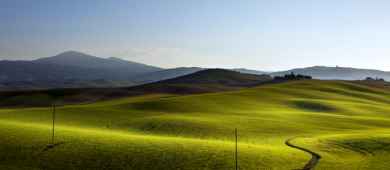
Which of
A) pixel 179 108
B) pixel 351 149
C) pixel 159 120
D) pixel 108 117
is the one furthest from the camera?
pixel 179 108

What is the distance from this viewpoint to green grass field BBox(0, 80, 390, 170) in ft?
114

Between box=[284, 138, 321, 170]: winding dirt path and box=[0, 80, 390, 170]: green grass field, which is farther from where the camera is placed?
box=[0, 80, 390, 170]: green grass field

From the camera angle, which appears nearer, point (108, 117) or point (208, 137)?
point (208, 137)

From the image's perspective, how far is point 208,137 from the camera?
49.6 m

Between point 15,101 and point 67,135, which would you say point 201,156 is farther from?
point 15,101

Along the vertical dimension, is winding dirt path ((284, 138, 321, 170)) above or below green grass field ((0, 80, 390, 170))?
below

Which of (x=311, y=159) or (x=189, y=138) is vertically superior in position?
(x=189, y=138)

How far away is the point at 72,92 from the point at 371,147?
331 feet

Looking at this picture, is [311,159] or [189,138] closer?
[311,159]

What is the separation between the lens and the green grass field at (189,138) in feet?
114

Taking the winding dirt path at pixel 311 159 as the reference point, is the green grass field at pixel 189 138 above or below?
above

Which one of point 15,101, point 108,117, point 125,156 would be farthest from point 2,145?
point 15,101

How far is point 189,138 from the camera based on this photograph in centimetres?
4734

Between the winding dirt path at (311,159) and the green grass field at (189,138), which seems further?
the green grass field at (189,138)
